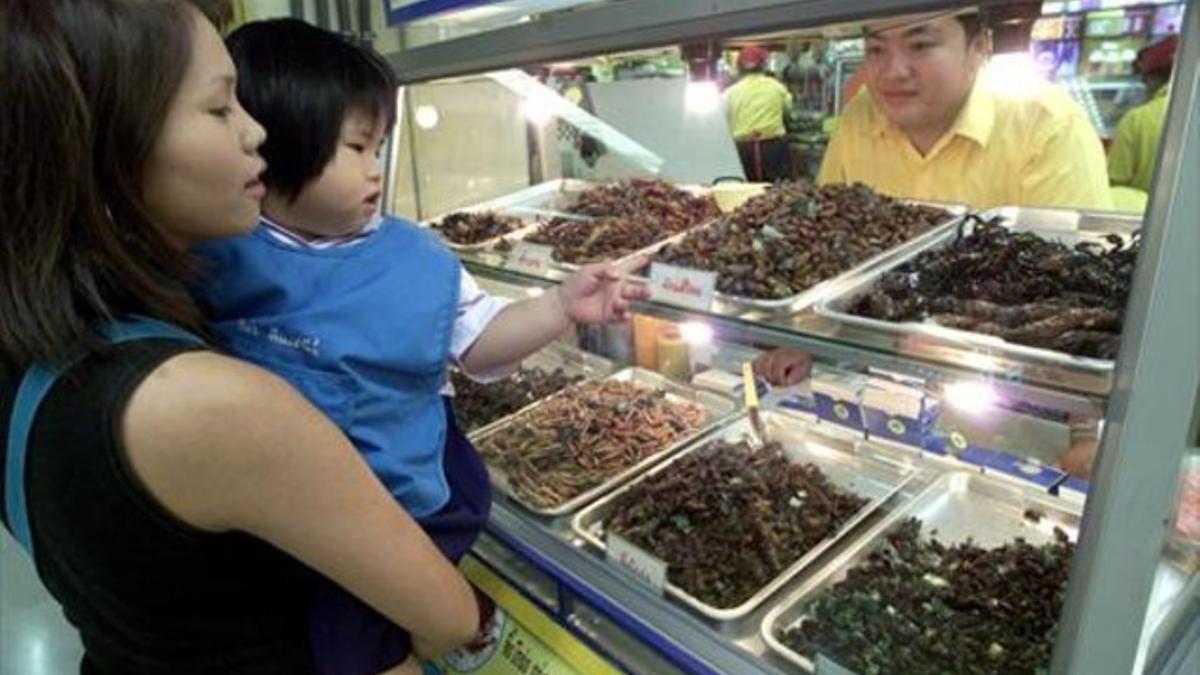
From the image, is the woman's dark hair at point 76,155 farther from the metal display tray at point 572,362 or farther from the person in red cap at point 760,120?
the person in red cap at point 760,120

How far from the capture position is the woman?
934 mm

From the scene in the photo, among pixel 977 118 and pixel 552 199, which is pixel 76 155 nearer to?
pixel 552 199

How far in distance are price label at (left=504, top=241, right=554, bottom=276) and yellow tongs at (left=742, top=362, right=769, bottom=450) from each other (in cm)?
68

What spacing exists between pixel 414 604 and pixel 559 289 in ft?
2.56

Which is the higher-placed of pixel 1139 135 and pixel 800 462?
pixel 1139 135

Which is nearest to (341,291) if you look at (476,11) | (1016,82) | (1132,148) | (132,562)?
(132,562)

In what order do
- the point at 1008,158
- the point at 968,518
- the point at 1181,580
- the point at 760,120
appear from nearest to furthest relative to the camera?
1. the point at 1181,580
2. the point at 968,518
3. the point at 1008,158
4. the point at 760,120

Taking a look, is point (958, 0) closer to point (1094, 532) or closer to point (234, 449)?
point (1094, 532)

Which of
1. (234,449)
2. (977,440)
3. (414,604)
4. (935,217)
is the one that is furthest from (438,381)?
(977,440)

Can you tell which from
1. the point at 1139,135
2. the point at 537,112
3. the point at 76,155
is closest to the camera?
the point at 76,155

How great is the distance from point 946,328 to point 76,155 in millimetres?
1280

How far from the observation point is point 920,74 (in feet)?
7.64

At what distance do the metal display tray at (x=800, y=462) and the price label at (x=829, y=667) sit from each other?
19cm

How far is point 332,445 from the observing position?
3.44 ft
